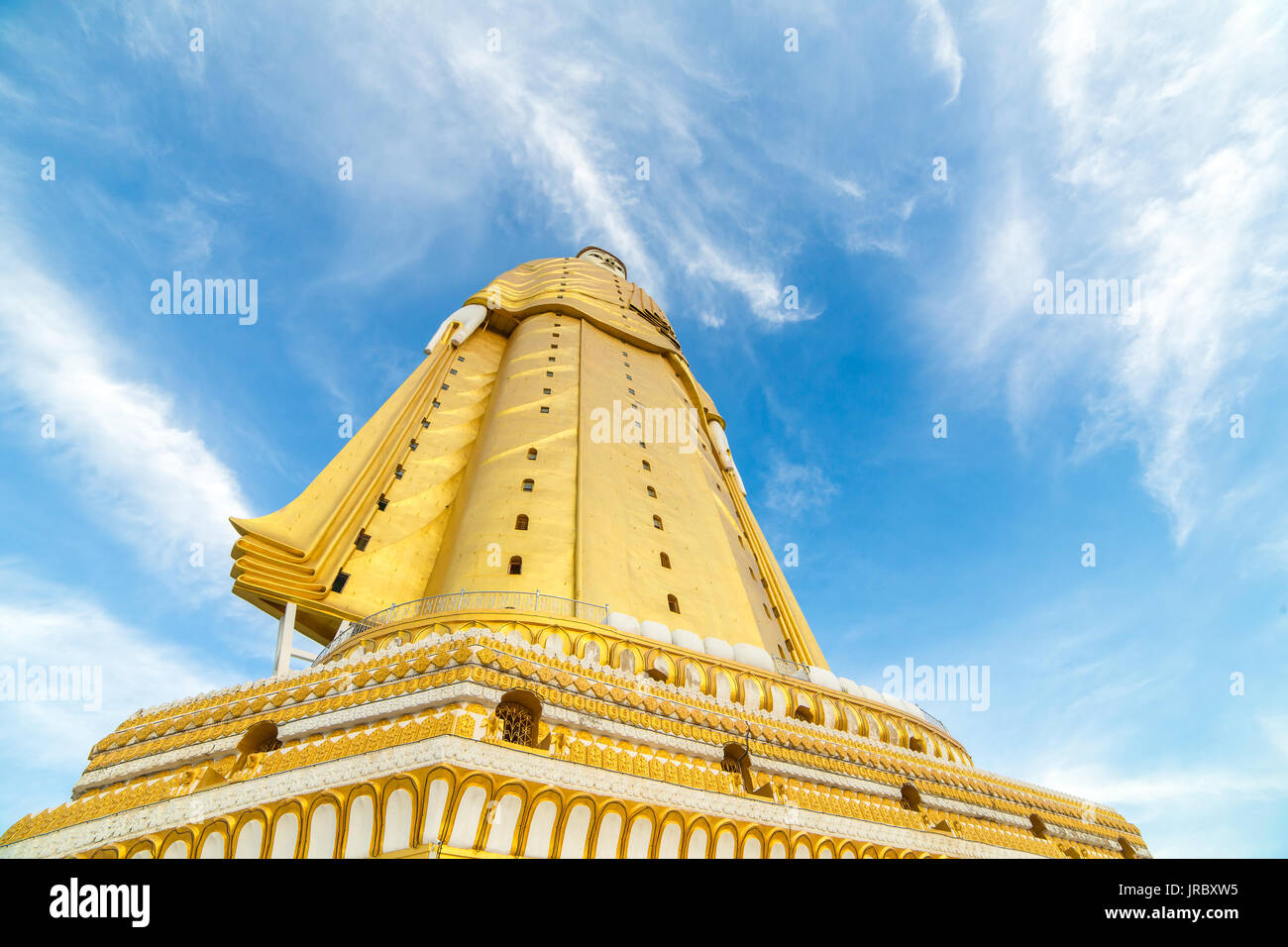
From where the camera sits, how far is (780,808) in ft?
30.3

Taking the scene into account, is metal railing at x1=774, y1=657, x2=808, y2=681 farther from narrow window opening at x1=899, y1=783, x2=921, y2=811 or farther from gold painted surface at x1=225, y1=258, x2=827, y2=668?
narrow window opening at x1=899, y1=783, x2=921, y2=811

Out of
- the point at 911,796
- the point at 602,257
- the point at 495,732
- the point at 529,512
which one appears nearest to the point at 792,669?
the point at 911,796

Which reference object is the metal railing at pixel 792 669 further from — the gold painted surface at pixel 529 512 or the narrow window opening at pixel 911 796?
the narrow window opening at pixel 911 796

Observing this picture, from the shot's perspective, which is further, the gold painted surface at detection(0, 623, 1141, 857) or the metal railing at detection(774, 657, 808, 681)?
the metal railing at detection(774, 657, 808, 681)

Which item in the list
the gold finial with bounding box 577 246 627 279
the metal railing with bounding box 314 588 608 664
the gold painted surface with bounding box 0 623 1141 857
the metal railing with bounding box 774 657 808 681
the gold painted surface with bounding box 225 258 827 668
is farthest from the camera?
the gold finial with bounding box 577 246 627 279

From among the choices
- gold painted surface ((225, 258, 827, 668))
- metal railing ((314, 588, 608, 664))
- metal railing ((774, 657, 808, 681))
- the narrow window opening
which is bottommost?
the narrow window opening

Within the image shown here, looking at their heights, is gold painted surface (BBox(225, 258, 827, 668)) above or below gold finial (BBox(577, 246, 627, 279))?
below

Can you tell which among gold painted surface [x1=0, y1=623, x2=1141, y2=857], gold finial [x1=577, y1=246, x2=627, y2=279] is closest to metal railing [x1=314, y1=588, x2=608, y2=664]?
gold painted surface [x1=0, y1=623, x2=1141, y2=857]

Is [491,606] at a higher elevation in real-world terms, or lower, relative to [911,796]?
higher

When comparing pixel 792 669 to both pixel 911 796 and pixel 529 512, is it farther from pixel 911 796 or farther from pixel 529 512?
pixel 529 512

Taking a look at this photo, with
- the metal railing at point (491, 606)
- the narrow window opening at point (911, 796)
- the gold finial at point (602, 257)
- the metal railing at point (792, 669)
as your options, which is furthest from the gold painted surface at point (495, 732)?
the gold finial at point (602, 257)

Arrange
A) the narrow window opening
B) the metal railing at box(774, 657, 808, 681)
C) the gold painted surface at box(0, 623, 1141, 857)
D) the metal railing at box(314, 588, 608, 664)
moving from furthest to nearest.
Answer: the metal railing at box(774, 657, 808, 681), the metal railing at box(314, 588, 608, 664), the narrow window opening, the gold painted surface at box(0, 623, 1141, 857)

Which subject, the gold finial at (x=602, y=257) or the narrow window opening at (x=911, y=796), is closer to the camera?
the narrow window opening at (x=911, y=796)
